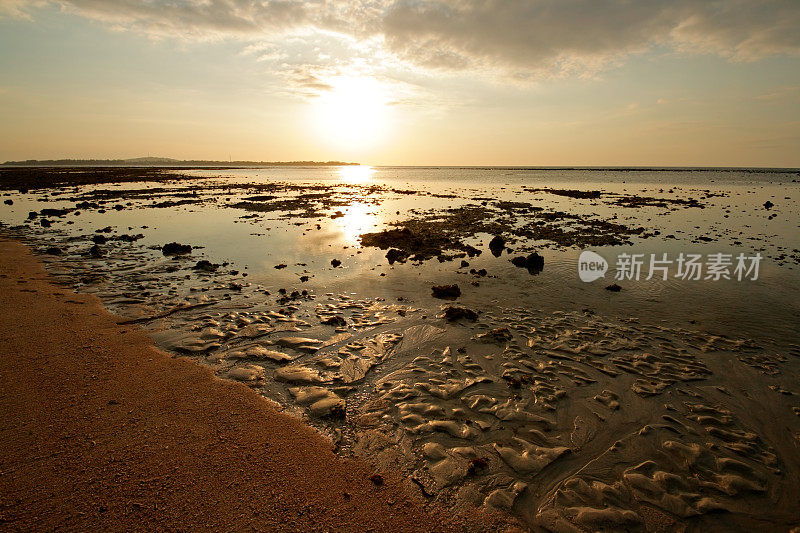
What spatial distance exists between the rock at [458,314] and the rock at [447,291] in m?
1.89

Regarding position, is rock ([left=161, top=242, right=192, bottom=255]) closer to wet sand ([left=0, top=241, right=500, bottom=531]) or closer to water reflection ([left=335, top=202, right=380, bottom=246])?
water reflection ([left=335, top=202, right=380, bottom=246])

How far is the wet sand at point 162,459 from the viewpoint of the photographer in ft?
15.1

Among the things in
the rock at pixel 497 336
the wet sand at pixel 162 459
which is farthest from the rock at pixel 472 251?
the wet sand at pixel 162 459

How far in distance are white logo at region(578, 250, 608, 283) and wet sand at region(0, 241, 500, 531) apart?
44.7 feet

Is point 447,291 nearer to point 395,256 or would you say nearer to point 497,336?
point 497,336

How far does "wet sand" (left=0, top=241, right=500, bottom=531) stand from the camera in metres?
4.61

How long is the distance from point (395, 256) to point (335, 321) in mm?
8446

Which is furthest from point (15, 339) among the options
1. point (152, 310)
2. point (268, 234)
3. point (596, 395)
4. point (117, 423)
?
point (268, 234)

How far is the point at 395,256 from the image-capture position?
18656 mm

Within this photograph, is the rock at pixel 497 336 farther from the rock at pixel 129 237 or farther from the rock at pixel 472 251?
the rock at pixel 129 237

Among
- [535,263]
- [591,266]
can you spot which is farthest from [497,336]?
[591,266]

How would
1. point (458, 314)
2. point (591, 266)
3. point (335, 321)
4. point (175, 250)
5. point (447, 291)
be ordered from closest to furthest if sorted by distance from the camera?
point (335, 321)
point (458, 314)
point (447, 291)
point (591, 266)
point (175, 250)

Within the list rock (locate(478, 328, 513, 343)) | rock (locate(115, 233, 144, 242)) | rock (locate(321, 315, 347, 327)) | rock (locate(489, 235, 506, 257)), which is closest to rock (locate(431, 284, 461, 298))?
rock (locate(478, 328, 513, 343))

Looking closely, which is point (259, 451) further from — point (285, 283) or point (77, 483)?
point (285, 283)
